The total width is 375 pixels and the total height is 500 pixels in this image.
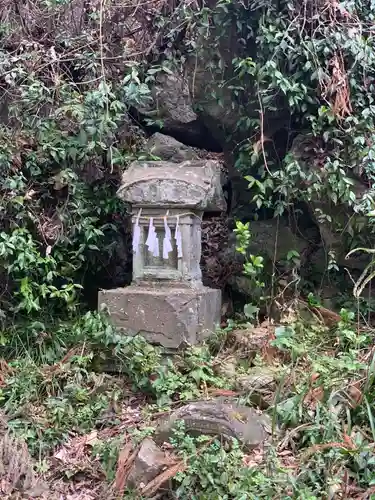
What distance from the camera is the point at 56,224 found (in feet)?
16.3

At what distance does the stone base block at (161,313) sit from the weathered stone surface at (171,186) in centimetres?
69

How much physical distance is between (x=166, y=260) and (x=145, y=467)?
183 cm

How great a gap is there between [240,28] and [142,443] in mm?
3500

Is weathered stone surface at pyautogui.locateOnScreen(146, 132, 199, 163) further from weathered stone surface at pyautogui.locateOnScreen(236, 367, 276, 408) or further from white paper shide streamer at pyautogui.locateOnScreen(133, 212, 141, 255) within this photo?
weathered stone surface at pyautogui.locateOnScreen(236, 367, 276, 408)

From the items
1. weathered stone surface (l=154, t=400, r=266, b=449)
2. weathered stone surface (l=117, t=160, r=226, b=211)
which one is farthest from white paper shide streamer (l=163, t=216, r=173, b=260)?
weathered stone surface (l=154, t=400, r=266, b=449)

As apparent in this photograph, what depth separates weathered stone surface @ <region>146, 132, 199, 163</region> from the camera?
5441 millimetres

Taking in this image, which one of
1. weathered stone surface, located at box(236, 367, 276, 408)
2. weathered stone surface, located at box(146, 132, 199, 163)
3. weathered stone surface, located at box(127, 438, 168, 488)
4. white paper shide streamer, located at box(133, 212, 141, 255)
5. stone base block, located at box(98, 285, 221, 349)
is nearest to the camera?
weathered stone surface, located at box(127, 438, 168, 488)

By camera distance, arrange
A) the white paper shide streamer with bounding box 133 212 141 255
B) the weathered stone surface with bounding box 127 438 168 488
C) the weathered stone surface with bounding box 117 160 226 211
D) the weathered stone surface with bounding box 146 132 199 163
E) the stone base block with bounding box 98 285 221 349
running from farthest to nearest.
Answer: the weathered stone surface with bounding box 146 132 199 163, the white paper shide streamer with bounding box 133 212 141 255, the weathered stone surface with bounding box 117 160 226 211, the stone base block with bounding box 98 285 221 349, the weathered stone surface with bounding box 127 438 168 488

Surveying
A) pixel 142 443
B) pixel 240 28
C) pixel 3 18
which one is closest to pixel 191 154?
pixel 240 28

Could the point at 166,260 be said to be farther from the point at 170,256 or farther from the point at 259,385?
the point at 259,385

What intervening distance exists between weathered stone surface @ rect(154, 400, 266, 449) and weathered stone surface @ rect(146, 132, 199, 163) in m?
2.59

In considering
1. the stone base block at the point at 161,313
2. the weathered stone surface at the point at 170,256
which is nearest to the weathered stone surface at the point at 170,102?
the weathered stone surface at the point at 170,256

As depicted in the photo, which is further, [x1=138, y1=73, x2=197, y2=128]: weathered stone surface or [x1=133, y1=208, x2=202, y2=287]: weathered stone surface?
[x1=138, y1=73, x2=197, y2=128]: weathered stone surface

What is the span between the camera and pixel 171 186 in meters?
4.60
